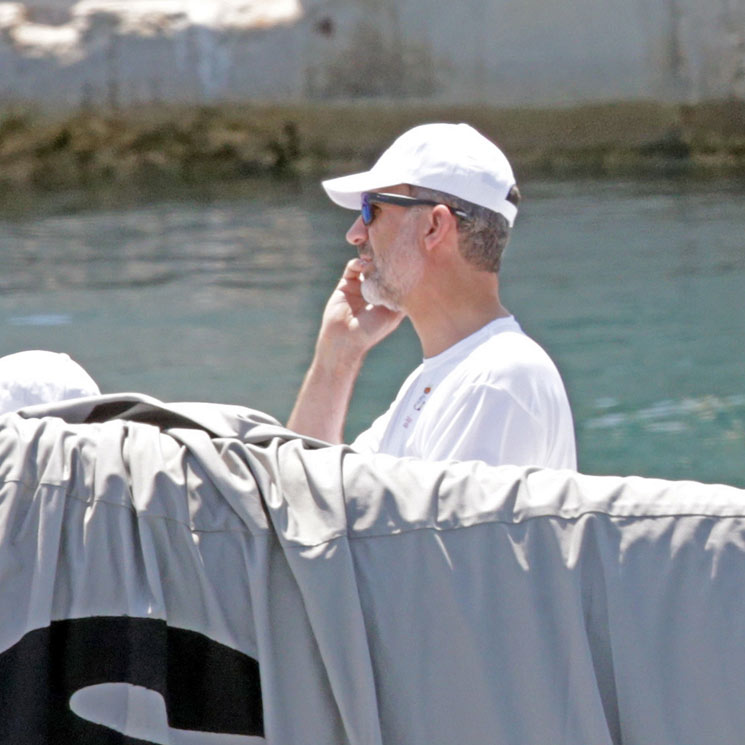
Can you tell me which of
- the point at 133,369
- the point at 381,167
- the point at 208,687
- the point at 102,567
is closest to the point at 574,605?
the point at 208,687

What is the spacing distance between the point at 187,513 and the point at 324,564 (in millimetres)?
167

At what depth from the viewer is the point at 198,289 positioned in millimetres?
9172

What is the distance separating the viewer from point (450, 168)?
2.29m

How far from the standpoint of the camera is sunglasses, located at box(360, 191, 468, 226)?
7.55 ft

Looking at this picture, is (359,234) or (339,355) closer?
(359,234)

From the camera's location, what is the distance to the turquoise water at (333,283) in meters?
6.71

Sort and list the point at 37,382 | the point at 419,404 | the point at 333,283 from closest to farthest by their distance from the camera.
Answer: the point at 37,382 → the point at 419,404 → the point at 333,283

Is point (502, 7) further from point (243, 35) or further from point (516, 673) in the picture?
point (516, 673)

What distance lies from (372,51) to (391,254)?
11.6 metres

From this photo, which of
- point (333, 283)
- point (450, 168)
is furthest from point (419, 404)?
point (333, 283)

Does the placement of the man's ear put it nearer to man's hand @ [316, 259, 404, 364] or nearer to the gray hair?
the gray hair

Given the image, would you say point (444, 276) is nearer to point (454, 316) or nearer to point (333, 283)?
point (454, 316)

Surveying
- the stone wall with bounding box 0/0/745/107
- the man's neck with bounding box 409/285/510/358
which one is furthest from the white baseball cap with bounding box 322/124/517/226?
the stone wall with bounding box 0/0/745/107

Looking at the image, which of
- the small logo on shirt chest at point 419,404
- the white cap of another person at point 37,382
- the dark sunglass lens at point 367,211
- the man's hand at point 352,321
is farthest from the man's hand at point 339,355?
the white cap of another person at point 37,382
